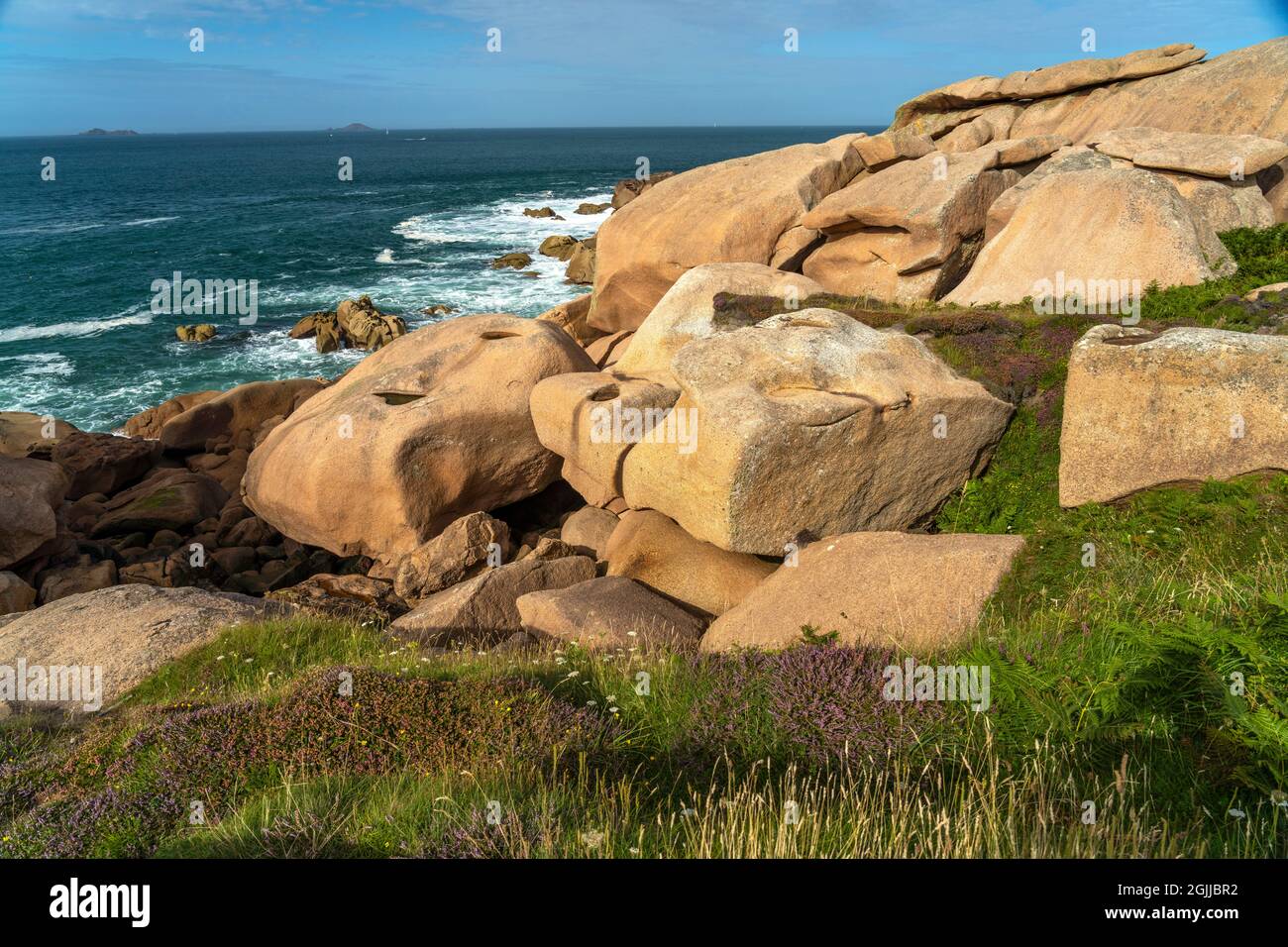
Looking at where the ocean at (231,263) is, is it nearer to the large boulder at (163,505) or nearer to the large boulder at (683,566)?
the large boulder at (163,505)

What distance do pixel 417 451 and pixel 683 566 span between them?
5.67 meters

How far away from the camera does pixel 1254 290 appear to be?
14766mm

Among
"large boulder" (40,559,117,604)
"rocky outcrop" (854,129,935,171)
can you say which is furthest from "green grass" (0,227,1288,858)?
"rocky outcrop" (854,129,935,171)

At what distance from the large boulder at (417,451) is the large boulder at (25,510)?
373cm

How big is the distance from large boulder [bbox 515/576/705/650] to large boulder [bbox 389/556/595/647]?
0.42m

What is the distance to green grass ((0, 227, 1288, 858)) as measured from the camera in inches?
204

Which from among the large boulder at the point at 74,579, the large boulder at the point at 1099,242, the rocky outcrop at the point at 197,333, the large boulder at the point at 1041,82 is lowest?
the large boulder at the point at 74,579

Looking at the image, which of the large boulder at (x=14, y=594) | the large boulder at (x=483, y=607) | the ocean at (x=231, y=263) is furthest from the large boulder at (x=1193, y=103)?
the large boulder at (x=14, y=594)

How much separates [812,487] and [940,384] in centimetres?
246

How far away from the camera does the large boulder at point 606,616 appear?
10.8 m

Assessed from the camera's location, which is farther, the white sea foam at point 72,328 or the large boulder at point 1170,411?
the white sea foam at point 72,328

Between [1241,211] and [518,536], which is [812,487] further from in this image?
[1241,211]

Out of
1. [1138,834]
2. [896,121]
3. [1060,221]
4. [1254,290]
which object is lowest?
[1138,834]
